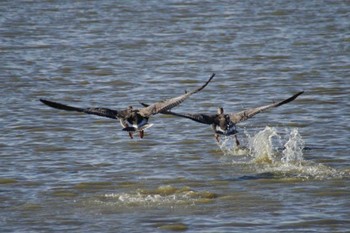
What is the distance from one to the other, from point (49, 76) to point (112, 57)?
4217mm

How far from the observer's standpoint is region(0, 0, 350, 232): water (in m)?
19.6

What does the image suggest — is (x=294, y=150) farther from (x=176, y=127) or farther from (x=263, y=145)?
(x=176, y=127)

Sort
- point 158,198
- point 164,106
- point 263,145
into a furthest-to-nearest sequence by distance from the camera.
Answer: point 263,145 → point 164,106 → point 158,198

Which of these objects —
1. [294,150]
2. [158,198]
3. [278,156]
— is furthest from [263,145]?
[158,198]

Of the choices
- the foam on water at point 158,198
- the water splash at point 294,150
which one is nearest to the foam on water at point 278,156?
the water splash at point 294,150

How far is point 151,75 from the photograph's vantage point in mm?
34250

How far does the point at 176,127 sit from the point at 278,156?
396cm

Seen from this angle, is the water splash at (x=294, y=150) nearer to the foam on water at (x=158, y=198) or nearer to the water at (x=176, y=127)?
the water at (x=176, y=127)

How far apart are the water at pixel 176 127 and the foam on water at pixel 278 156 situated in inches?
1.7

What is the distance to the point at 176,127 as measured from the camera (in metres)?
27.0

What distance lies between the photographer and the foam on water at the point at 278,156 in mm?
22141

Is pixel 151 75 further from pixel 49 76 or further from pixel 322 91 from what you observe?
pixel 322 91

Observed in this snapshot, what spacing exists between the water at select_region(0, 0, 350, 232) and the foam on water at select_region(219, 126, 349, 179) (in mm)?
43

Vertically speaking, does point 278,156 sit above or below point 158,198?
above
